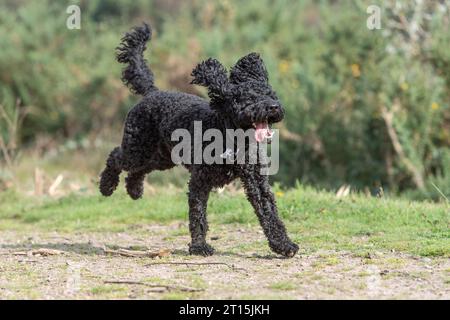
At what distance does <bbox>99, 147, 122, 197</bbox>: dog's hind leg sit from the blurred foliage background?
285 cm

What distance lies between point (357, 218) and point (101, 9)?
17.8 meters

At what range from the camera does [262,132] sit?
6.16 metres

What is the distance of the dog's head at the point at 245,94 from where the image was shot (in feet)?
19.9

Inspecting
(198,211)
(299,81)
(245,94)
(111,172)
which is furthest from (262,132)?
(299,81)

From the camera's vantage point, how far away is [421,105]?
11.5m

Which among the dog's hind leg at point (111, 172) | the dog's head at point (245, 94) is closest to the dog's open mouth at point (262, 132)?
the dog's head at point (245, 94)

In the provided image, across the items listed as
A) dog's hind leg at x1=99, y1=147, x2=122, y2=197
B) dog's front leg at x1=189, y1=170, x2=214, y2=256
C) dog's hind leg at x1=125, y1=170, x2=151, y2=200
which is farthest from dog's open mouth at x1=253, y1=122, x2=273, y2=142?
dog's hind leg at x1=125, y1=170, x2=151, y2=200

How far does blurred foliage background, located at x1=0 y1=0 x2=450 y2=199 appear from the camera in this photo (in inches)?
463

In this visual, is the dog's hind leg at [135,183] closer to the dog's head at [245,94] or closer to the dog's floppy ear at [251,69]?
the dog's head at [245,94]

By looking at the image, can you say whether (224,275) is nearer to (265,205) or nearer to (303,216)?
(265,205)

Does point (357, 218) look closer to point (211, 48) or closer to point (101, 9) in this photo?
point (211, 48)

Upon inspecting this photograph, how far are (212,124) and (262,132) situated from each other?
0.55 meters
